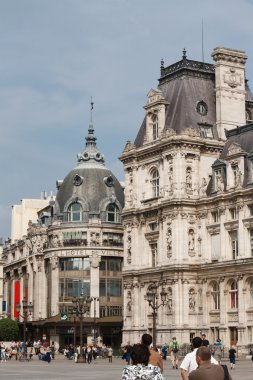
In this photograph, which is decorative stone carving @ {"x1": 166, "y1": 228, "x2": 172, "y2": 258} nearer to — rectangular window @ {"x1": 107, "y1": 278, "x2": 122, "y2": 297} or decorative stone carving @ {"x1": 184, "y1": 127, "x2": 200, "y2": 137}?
decorative stone carving @ {"x1": 184, "y1": 127, "x2": 200, "y2": 137}

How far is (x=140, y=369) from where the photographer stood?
12773mm

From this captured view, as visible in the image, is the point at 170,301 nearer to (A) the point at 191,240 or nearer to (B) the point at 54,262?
(A) the point at 191,240

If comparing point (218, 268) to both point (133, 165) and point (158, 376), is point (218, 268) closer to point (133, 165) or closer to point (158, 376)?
point (133, 165)

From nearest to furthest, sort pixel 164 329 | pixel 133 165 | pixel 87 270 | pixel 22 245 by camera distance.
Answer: pixel 164 329 → pixel 133 165 → pixel 87 270 → pixel 22 245

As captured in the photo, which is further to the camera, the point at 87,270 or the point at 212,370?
the point at 87,270

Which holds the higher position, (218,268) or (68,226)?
(68,226)

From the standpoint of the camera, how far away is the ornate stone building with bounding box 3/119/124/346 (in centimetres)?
10138

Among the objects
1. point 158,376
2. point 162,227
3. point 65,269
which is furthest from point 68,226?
point 158,376

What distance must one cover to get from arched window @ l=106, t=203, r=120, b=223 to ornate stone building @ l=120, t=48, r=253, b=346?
19.0 metres

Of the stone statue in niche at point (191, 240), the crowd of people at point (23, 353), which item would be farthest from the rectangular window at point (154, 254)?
the crowd of people at point (23, 353)

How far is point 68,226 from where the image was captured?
342 feet

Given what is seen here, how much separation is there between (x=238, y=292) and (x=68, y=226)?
3528cm

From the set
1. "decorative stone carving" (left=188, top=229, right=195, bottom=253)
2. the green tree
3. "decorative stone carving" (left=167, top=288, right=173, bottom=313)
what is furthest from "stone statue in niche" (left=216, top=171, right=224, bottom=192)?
the green tree

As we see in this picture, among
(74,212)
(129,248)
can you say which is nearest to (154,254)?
(129,248)
